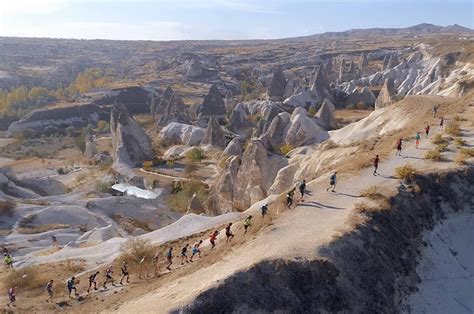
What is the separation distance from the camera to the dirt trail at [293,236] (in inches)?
523

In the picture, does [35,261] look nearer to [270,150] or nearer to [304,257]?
[304,257]

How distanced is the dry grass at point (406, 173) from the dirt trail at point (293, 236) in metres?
0.29

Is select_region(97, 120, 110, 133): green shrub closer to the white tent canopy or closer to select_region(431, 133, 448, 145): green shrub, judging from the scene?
the white tent canopy

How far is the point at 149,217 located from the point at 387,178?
19.6 m

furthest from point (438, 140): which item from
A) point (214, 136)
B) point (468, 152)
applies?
point (214, 136)

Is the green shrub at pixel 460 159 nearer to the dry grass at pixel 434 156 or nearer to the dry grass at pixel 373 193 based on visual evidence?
the dry grass at pixel 434 156

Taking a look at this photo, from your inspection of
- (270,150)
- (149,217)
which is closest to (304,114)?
(270,150)

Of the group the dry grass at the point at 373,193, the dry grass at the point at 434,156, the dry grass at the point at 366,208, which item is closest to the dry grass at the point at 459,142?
the dry grass at the point at 434,156

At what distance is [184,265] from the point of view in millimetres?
16609

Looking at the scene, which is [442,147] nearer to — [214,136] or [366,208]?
[366,208]

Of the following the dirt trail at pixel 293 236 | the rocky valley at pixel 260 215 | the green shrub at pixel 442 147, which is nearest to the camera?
the dirt trail at pixel 293 236

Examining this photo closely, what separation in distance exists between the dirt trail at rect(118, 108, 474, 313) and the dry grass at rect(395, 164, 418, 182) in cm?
29

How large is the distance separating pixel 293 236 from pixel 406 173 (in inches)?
234

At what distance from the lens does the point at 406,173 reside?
18562 mm
